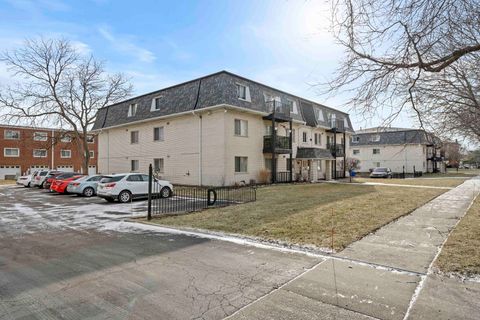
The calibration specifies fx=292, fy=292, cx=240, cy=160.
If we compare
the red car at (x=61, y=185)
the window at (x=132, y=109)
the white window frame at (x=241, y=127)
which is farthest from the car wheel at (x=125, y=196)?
the window at (x=132, y=109)

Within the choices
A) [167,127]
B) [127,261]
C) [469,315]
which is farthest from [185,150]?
[469,315]

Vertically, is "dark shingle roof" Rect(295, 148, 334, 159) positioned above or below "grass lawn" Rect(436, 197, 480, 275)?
above

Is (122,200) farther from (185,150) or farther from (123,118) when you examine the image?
(123,118)

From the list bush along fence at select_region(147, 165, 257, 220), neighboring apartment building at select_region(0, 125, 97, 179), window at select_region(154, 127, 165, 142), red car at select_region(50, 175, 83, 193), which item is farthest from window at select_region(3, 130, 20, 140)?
bush along fence at select_region(147, 165, 257, 220)

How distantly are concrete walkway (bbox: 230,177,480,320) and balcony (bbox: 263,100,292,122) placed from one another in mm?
17881

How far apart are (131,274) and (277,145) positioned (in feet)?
63.8

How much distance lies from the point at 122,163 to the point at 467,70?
Answer: 89.0 feet

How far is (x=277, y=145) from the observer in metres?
23.5

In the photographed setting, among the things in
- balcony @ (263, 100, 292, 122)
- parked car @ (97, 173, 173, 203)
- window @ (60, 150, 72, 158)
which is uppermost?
balcony @ (263, 100, 292, 122)

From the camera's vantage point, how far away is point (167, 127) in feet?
79.4

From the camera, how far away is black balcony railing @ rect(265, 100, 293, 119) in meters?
23.4

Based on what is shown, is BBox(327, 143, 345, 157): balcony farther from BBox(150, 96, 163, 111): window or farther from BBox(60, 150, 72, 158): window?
BBox(60, 150, 72, 158): window

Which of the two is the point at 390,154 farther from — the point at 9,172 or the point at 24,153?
the point at 9,172

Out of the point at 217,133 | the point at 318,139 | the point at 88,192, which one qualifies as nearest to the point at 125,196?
the point at 88,192
